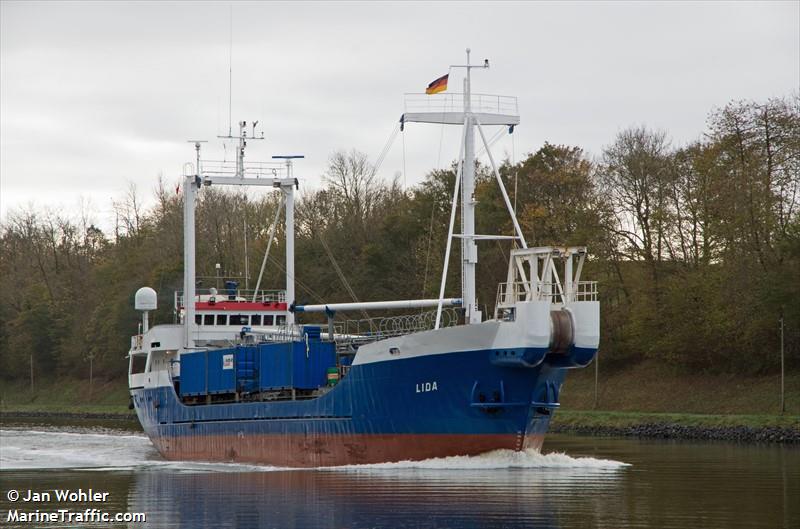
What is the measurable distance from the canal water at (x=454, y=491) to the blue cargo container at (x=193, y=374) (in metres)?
3.74

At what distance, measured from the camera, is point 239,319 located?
171 ft

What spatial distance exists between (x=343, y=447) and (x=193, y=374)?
11724 mm

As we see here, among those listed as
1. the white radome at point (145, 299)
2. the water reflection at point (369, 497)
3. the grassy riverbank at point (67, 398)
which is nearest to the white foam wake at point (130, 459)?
the water reflection at point (369, 497)

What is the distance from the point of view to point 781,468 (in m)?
37.0

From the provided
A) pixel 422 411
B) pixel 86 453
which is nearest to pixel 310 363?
pixel 422 411

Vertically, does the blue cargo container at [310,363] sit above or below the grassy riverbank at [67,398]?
above

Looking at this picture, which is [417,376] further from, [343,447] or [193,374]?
[193,374]

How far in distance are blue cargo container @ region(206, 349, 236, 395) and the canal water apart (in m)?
3.10

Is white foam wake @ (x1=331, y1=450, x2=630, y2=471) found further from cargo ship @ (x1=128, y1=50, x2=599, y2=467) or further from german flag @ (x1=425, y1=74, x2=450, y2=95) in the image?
german flag @ (x1=425, y1=74, x2=450, y2=95)

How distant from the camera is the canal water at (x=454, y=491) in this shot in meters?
25.7

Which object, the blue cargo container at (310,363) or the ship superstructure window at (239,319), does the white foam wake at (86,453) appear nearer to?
the blue cargo container at (310,363)

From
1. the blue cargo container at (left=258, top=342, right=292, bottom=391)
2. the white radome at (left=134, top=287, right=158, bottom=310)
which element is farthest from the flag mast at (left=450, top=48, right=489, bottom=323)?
the white radome at (left=134, top=287, right=158, bottom=310)

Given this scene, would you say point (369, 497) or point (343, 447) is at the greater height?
point (343, 447)

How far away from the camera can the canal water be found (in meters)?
25.7
